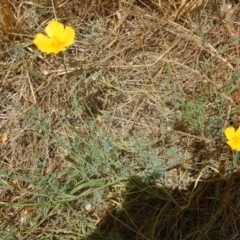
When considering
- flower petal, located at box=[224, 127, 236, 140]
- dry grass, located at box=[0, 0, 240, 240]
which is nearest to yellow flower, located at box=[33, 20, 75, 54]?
dry grass, located at box=[0, 0, 240, 240]

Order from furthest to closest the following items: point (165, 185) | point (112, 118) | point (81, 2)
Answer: point (81, 2)
point (112, 118)
point (165, 185)

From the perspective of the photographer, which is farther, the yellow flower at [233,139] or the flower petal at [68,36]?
the flower petal at [68,36]

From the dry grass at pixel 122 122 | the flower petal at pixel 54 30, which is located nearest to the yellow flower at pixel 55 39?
the flower petal at pixel 54 30

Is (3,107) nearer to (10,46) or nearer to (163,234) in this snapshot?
(10,46)

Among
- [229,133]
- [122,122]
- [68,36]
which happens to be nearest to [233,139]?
[229,133]

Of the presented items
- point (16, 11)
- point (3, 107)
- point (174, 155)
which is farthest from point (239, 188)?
point (16, 11)

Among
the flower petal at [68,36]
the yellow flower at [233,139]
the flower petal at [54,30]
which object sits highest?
Answer: the flower petal at [54,30]

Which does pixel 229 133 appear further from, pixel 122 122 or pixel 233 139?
pixel 122 122

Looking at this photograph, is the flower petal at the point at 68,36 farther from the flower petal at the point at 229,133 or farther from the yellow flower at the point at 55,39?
the flower petal at the point at 229,133
